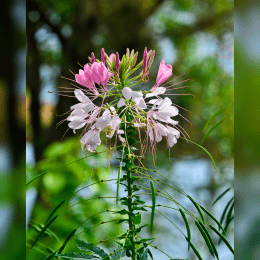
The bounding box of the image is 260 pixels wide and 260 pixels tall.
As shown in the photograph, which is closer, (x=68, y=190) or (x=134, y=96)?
(x=134, y=96)

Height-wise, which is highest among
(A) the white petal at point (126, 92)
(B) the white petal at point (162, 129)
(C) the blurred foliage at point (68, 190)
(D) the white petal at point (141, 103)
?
(A) the white petal at point (126, 92)

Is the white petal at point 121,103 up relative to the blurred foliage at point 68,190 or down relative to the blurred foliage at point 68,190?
up

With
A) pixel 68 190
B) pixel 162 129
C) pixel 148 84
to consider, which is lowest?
pixel 68 190

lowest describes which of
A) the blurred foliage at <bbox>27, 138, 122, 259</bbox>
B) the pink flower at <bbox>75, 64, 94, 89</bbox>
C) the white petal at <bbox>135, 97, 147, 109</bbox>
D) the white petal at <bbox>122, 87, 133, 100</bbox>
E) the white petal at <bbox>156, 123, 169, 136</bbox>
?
the blurred foliage at <bbox>27, 138, 122, 259</bbox>

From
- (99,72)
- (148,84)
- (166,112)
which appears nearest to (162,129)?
(166,112)

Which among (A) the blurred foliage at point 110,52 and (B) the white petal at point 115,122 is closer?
(B) the white petal at point 115,122

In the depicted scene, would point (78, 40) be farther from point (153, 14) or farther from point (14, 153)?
point (14, 153)

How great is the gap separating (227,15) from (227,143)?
0.58 m

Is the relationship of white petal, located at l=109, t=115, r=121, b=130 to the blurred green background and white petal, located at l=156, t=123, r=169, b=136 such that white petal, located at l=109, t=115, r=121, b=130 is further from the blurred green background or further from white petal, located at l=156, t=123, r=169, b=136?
the blurred green background

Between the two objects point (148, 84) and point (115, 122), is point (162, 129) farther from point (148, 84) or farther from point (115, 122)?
point (148, 84)

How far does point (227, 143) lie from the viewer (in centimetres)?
108

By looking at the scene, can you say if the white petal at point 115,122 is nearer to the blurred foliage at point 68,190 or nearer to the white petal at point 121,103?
the white petal at point 121,103

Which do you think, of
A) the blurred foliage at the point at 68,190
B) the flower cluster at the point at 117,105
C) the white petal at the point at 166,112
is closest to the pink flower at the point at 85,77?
the flower cluster at the point at 117,105

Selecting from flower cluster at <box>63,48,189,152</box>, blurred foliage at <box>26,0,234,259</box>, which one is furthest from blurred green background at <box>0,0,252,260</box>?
flower cluster at <box>63,48,189,152</box>
